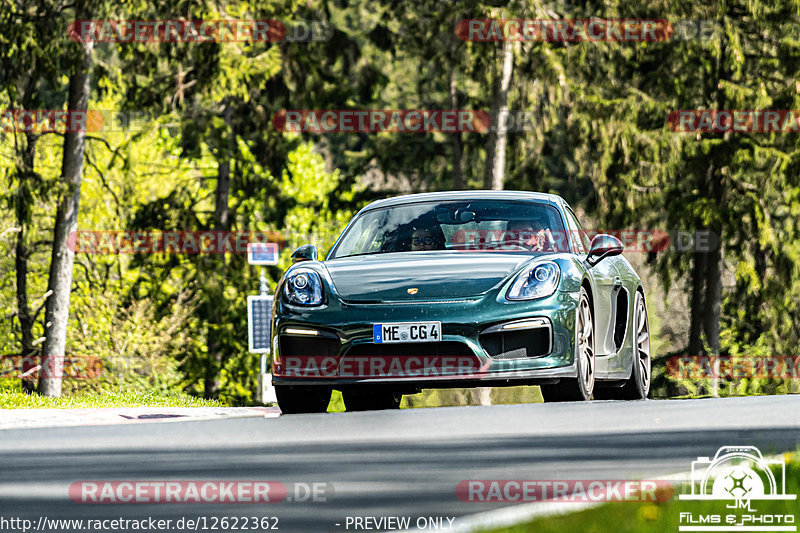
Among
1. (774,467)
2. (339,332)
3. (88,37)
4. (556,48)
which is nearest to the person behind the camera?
(774,467)

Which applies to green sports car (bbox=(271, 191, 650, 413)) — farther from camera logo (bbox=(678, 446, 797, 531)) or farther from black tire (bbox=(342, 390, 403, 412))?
black tire (bbox=(342, 390, 403, 412))

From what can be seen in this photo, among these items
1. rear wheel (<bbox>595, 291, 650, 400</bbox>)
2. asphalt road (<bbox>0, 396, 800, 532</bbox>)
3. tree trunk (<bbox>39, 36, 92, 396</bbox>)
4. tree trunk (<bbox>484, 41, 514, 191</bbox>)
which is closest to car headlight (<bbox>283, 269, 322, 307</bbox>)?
asphalt road (<bbox>0, 396, 800, 532</bbox>)

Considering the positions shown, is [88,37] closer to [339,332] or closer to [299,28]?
[299,28]

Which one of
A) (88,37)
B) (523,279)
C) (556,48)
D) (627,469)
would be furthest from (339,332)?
(556,48)

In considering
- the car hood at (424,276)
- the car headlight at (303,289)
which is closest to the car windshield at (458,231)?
the car hood at (424,276)

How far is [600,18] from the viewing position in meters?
32.7

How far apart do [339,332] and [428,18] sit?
2459 cm

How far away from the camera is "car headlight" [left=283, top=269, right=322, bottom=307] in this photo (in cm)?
1005

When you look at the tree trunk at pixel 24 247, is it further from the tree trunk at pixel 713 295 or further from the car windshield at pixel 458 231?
the car windshield at pixel 458 231

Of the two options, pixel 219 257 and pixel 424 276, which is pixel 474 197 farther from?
pixel 219 257

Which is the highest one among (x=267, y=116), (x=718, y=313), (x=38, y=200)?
(x=267, y=116)

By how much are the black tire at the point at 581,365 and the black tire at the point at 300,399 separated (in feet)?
5.27

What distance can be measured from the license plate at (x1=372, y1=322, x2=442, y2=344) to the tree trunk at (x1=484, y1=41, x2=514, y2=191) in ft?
68.1

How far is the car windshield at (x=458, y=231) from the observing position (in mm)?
10969
